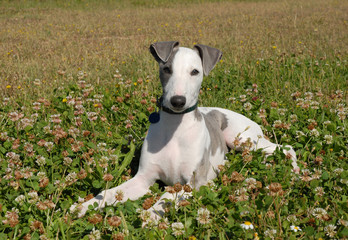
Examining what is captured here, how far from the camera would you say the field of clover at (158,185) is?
9.38 feet

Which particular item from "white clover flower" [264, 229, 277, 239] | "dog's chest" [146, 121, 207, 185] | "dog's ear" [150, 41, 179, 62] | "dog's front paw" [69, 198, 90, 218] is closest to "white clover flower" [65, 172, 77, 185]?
"dog's front paw" [69, 198, 90, 218]

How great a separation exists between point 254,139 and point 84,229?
8.97 ft

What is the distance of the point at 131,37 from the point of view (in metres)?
13.1

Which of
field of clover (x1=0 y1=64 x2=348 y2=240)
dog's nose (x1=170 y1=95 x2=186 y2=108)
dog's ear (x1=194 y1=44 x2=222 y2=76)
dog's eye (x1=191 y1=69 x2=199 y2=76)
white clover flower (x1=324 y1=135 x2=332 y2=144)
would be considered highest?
dog's ear (x1=194 y1=44 x2=222 y2=76)

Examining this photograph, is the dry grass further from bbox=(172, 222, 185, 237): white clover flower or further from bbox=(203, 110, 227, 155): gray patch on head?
bbox=(172, 222, 185, 237): white clover flower

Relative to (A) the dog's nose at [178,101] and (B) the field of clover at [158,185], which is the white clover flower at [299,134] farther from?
(A) the dog's nose at [178,101]

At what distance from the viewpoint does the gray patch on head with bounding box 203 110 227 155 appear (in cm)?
430

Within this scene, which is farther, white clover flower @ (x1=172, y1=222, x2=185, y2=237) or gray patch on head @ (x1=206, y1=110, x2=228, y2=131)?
gray patch on head @ (x1=206, y1=110, x2=228, y2=131)

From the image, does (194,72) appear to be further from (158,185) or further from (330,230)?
(330,230)

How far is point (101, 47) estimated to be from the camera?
1123 cm

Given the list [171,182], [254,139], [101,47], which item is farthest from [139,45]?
[171,182]

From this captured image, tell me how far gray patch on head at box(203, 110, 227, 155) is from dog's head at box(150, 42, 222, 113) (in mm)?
781

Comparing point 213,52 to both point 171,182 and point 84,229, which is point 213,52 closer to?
point 171,182

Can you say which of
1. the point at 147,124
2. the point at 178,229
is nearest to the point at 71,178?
the point at 178,229
